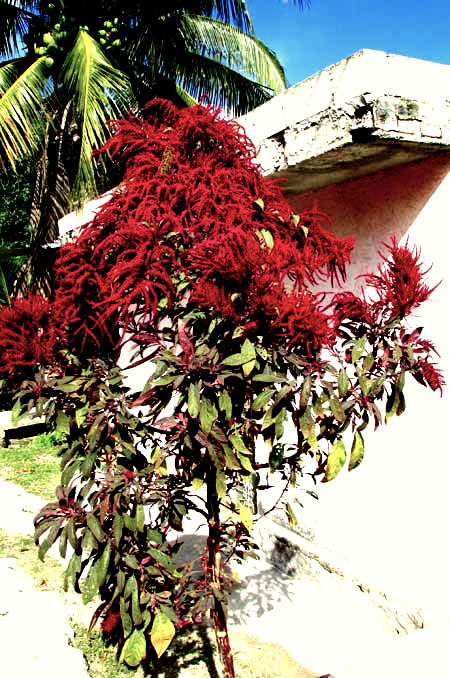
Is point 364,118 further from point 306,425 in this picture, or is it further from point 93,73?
point 93,73

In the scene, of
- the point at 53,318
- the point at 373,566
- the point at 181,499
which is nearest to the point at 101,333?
the point at 53,318

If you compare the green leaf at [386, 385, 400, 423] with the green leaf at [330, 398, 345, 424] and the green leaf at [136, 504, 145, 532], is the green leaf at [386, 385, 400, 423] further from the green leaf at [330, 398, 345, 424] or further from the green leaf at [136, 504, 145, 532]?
the green leaf at [136, 504, 145, 532]

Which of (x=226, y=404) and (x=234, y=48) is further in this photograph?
(x=234, y=48)

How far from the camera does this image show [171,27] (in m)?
10.4

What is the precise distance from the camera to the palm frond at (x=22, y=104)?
796cm

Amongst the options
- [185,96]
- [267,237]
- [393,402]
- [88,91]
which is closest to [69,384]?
[267,237]

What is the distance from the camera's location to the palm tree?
8406 millimetres

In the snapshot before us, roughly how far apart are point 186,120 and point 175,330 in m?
0.74

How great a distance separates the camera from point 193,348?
2.13 m

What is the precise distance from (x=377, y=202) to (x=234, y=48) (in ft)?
28.5

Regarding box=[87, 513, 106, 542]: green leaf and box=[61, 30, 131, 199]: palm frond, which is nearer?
box=[87, 513, 106, 542]: green leaf

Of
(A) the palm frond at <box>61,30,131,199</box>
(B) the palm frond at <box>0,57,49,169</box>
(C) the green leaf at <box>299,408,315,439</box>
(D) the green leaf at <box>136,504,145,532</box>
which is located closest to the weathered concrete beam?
(C) the green leaf at <box>299,408,315,439</box>

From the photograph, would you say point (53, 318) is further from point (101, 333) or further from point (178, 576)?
point (178, 576)

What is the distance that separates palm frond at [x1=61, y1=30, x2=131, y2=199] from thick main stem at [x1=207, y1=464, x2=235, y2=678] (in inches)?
242
